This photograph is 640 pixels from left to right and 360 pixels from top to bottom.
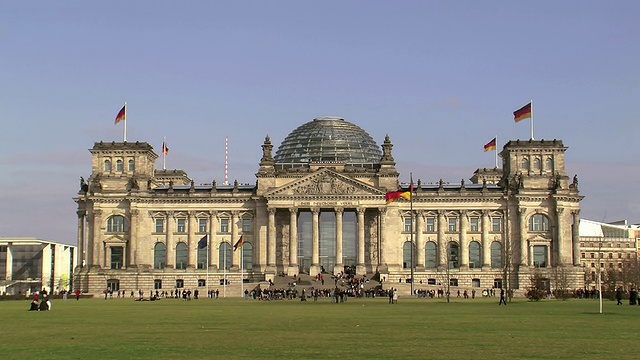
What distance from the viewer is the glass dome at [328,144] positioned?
536 feet

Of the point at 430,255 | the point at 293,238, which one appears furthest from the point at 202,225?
the point at 430,255

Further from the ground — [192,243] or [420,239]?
[420,239]

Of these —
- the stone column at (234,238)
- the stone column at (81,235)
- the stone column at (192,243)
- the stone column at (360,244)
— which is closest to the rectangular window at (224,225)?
the stone column at (234,238)

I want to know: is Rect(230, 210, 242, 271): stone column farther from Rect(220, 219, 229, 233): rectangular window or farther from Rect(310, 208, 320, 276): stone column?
Rect(310, 208, 320, 276): stone column

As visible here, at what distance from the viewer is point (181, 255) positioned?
151000 millimetres

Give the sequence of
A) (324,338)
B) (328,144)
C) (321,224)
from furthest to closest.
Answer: (328,144), (321,224), (324,338)

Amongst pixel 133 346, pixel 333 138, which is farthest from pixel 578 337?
pixel 333 138

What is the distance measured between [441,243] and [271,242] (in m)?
26.1

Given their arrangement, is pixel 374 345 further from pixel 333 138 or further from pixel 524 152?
pixel 333 138

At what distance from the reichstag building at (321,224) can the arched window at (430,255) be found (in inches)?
6.1

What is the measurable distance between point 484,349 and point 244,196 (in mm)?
118712

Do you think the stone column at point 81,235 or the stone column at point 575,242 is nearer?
the stone column at point 575,242

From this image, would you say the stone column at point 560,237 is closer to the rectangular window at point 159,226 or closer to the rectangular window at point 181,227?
the rectangular window at point 181,227

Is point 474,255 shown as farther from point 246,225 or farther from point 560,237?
point 246,225
